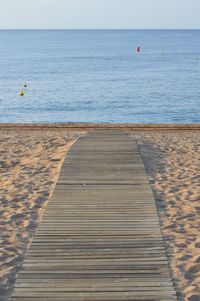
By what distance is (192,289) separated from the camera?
19.4 ft

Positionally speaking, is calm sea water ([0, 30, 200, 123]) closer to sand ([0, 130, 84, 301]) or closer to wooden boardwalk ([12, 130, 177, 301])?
sand ([0, 130, 84, 301])

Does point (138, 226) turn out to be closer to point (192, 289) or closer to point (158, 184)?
point (192, 289)

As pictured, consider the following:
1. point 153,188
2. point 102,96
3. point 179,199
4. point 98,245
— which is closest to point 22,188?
point 153,188

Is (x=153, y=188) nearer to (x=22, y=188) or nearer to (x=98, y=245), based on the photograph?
(x=22, y=188)

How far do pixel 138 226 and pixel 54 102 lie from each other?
31.2m

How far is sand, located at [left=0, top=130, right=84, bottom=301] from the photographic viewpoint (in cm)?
697

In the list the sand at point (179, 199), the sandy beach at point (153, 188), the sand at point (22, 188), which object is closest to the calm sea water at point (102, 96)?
the sandy beach at point (153, 188)

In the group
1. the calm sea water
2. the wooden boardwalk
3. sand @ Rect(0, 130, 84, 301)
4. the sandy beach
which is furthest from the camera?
the calm sea water

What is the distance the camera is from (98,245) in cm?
700

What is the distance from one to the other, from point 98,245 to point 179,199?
10.2 ft

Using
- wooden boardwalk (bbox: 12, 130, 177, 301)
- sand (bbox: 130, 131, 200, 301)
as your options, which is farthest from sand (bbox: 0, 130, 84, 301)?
sand (bbox: 130, 131, 200, 301)

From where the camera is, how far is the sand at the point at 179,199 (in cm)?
642

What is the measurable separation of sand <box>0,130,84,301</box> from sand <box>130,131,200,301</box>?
206cm

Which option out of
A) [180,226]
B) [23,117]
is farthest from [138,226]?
Result: [23,117]
